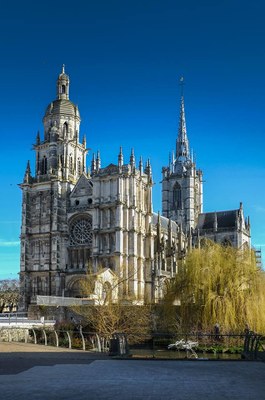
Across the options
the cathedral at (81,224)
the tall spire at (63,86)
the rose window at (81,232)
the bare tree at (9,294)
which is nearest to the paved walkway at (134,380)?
the cathedral at (81,224)

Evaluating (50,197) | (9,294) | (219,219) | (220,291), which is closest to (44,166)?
(50,197)

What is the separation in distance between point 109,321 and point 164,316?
446 cm

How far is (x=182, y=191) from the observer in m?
92.2

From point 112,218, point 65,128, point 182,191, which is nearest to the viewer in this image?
point 112,218

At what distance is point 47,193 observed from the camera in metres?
62.0

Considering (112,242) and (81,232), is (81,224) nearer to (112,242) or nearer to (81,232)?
(81,232)

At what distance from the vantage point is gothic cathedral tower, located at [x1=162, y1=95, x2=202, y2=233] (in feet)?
292

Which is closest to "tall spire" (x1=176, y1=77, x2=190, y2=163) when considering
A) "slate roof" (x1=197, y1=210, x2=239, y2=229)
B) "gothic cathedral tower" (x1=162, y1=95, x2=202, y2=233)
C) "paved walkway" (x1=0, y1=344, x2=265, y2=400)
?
"gothic cathedral tower" (x1=162, y1=95, x2=202, y2=233)

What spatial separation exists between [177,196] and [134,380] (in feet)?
271

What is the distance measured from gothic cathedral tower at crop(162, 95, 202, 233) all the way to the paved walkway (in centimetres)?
7296

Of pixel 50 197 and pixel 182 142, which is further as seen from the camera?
pixel 182 142

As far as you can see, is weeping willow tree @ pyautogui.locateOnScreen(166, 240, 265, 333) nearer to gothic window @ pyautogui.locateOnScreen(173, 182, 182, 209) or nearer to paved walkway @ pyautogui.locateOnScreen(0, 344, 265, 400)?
paved walkway @ pyautogui.locateOnScreen(0, 344, 265, 400)

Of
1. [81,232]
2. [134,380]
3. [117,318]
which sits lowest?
[117,318]

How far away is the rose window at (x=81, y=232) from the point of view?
193ft
